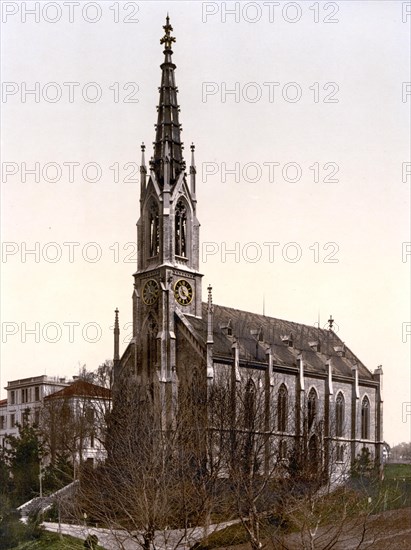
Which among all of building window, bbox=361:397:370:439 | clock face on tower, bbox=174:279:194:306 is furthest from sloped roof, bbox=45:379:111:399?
building window, bbox=361:397:370:439

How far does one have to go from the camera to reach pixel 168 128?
68.1m

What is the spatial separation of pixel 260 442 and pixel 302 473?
435 centimetres

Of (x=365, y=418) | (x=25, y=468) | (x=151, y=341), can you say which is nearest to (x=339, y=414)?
(x=365, y=418)

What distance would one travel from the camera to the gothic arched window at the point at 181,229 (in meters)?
66.4

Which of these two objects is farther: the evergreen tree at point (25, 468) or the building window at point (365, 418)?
the building window at point (365, 418)

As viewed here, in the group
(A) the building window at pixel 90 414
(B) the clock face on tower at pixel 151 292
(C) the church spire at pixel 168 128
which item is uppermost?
(C) the church spire at pixel 168 128

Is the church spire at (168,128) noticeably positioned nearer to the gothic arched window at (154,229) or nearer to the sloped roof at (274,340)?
the gothic arched window at (154,229)

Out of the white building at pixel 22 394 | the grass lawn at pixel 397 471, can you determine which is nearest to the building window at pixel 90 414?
the grass lawn at pixel 397 471

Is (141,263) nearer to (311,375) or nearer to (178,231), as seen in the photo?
(178,231)

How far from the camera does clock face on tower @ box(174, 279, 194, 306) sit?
2574 inches

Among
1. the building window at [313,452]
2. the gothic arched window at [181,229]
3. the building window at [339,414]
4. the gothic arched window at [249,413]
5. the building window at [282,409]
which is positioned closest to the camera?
the gothic arched window at [249,413]

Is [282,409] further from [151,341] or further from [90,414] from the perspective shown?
[90,414]

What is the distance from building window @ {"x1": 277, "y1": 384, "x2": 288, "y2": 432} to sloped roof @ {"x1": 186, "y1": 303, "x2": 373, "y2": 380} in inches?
90.0

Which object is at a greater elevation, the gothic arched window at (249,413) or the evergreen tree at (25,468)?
the gothic arched window at (249,413)
